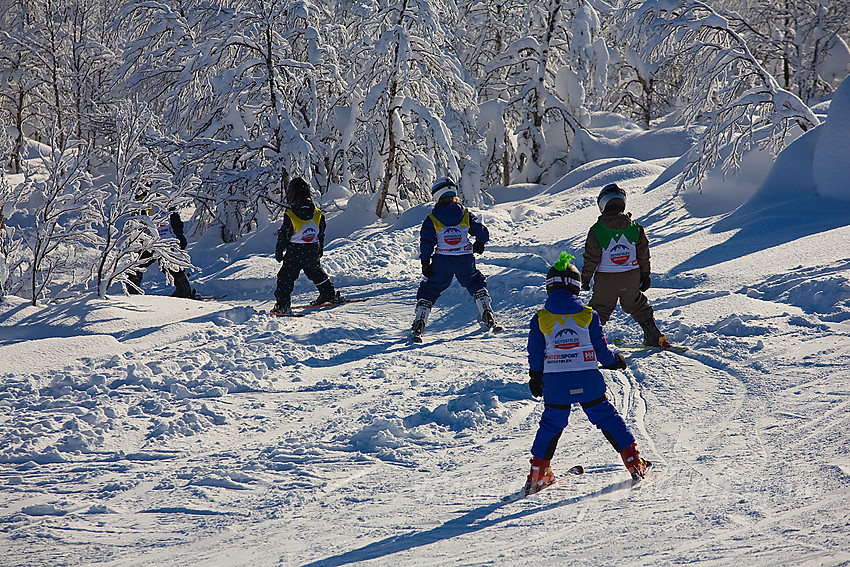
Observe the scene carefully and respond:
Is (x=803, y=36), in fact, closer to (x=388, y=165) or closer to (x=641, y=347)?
(x=388, y=165)

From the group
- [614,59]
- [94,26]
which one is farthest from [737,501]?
[94,26]

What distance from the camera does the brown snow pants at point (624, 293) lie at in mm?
6562

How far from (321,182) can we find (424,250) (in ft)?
30.4

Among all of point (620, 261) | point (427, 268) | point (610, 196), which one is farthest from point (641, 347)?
point (427, 268)

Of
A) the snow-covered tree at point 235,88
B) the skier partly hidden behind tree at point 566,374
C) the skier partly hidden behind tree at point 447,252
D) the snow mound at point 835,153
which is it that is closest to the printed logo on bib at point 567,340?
the skier partly hidden behind tree at point 566,374

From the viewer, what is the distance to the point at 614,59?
2328 cm

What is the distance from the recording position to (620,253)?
6535 mm

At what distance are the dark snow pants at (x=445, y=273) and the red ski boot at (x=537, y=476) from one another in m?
3.95

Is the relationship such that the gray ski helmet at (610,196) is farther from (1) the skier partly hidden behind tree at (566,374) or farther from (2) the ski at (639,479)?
(2) the ski at (639,479)

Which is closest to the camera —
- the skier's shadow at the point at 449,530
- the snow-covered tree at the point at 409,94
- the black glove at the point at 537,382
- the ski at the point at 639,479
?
the skier's shadow at the point at 449,530

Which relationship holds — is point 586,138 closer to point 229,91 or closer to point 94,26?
point 229,91

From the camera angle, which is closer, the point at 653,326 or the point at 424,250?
the point at 653,326

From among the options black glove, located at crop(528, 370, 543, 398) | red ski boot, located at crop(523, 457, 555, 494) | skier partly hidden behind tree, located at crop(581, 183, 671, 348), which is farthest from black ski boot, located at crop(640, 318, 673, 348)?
red ski boot, located at crop(523, 457, 555, 494)

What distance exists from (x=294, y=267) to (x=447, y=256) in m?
2.41
